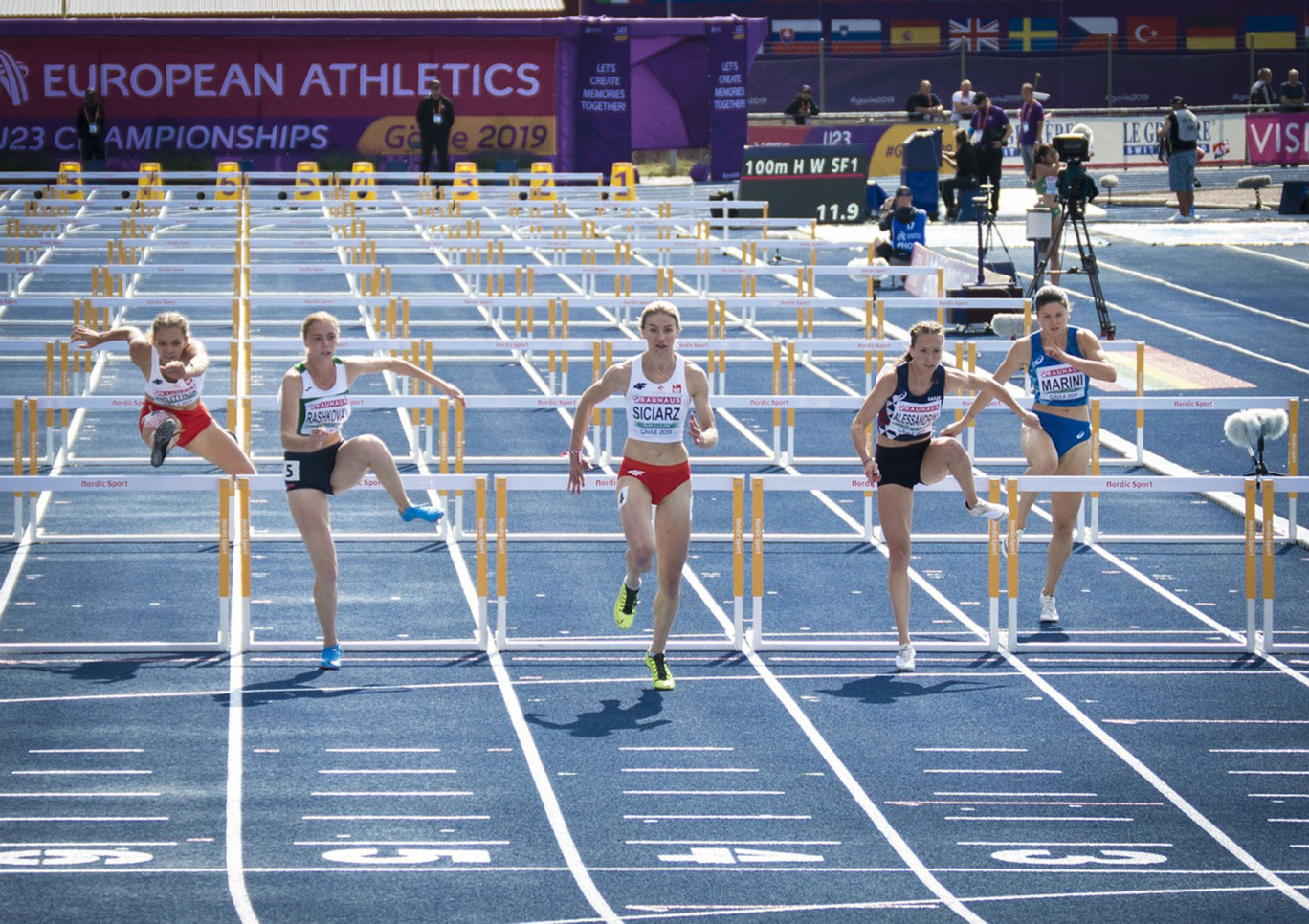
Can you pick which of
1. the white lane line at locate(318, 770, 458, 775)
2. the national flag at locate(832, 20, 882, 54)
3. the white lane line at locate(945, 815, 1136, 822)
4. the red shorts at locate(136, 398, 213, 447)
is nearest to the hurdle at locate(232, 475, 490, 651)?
the red shorts at locate(136, 398, 213, 447)

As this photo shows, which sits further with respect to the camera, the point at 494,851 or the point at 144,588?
the point at 144,588

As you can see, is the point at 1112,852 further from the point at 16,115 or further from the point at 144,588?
the point at 16,115

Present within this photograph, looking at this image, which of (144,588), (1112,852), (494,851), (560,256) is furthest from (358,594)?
(560,256)

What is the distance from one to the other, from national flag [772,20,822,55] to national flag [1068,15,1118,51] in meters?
6.41

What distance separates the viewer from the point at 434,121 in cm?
3459

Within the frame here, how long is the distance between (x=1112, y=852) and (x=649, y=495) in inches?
118

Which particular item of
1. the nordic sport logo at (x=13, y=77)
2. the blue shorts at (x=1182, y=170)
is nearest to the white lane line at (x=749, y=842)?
the blue shorts at (x=1182, y=170)

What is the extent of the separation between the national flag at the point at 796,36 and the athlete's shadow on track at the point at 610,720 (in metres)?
39.2

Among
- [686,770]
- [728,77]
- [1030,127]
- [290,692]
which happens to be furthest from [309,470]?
[728,77]

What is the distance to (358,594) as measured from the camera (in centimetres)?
1196

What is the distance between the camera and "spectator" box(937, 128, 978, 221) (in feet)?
107

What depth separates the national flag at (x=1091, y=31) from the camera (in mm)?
49562

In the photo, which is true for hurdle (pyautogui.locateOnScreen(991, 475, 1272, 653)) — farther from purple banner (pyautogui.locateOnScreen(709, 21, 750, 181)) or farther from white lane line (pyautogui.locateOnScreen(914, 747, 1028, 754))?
purple banner (pyautogui.locateOnScreen(709, 21, 750, 181))

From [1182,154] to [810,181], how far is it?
6.36 meters
